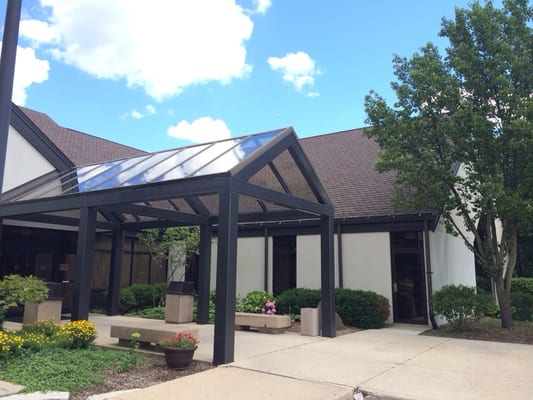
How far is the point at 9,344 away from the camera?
22.9ft

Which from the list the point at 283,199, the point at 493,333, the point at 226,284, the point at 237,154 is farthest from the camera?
the point at 493,333

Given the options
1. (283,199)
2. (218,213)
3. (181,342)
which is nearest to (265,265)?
(283,199)

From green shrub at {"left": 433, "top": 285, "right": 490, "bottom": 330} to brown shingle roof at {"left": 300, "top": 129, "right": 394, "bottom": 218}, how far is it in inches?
130

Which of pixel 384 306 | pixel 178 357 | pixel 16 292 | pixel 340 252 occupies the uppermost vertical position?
pixel 340 252

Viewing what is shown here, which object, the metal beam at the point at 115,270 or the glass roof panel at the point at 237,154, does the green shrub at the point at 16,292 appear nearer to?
the glass roof panel at the point at 237,154

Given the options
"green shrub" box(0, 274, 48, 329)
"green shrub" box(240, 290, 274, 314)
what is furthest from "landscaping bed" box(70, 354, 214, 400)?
"green shrub" box(240, 290, 274, 314)

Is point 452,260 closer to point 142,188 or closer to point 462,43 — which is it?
point 462,43

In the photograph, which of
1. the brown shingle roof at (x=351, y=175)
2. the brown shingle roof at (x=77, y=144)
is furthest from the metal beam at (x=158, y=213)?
the brown shingle roof at (x=77, y=144)

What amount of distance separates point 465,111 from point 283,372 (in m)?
8.37

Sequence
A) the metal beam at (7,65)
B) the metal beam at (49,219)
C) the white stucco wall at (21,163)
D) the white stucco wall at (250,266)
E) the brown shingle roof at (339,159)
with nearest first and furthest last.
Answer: the metal beam at (7,65), the metal beam at (49,219), the white stucco wall at (21,163), the brown shingle roof at (339,159), the white stucco wall at (250,266)

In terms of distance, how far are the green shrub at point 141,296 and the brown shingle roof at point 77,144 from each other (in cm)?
605

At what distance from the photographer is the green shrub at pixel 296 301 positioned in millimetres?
13500

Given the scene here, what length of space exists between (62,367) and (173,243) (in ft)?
34.1

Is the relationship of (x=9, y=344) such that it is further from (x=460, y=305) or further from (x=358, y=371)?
(x=460, y=305)
